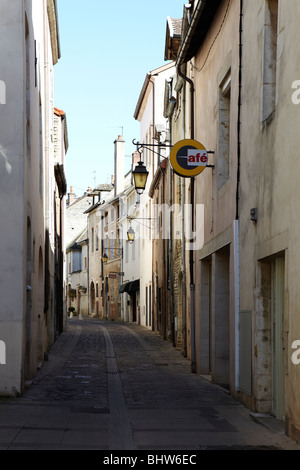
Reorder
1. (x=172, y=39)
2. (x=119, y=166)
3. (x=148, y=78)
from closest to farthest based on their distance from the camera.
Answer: (x=172, y=39) → (x=148, y=78) → (x=119, y=166)

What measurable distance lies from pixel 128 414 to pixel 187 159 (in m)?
5.26

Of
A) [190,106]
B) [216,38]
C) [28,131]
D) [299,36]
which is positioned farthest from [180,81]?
[299,36]

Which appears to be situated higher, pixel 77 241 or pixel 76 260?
pixel 77 241

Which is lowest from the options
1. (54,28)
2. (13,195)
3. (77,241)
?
(13,195)

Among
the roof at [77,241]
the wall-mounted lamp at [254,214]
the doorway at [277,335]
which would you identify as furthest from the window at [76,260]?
the doorway at [277,335]

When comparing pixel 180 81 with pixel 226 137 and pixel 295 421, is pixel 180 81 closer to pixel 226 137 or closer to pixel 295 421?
pixel 226 137

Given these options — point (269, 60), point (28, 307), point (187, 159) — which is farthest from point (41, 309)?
point (269, 60)

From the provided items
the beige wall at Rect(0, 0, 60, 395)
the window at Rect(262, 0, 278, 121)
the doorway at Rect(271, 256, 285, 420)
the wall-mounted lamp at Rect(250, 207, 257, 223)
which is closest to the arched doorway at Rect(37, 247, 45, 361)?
the beige wall at Rect(0, 0, 60, 395)

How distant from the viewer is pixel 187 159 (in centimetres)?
1327

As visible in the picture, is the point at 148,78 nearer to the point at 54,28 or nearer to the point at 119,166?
the point at 54,28

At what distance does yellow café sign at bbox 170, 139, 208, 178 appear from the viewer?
43.3 ft

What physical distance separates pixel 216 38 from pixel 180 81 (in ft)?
20.9

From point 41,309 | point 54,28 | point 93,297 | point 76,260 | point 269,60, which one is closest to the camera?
point 269,60

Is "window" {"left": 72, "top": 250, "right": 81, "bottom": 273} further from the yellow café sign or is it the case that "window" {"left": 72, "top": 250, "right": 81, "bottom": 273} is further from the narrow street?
the yellow café sign
